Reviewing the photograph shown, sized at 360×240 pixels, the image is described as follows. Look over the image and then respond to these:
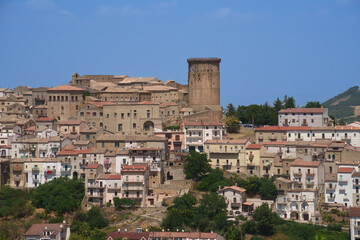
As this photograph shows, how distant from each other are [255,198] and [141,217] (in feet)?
33.2

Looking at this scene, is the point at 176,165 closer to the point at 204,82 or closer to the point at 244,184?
the point at 244,184

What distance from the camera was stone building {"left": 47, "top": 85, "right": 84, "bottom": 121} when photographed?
8175 centimetres

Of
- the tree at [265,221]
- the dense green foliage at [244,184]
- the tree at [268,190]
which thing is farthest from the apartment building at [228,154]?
the tree at [265,221]

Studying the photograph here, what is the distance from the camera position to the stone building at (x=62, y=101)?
268ft

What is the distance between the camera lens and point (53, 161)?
68.9 metres

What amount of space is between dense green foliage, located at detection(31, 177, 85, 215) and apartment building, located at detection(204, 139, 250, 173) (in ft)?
40.2

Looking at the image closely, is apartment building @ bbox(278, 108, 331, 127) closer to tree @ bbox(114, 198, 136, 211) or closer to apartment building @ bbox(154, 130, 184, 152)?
apartment building @ bbox(154, 130, 184, 152)

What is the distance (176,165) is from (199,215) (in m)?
8.21

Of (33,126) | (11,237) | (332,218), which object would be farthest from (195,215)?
(33,126)

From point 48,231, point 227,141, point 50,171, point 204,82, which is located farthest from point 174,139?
point 48,231

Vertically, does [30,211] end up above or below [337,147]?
below

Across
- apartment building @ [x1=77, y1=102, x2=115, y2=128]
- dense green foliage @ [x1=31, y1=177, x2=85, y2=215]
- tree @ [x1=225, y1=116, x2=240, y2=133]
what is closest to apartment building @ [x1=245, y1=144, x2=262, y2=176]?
tree @ [x1=225, y1=116, x2=240, y2=133]

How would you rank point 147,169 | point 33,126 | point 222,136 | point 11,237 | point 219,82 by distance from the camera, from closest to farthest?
point 11,237, point 147,169, point 222,136, point 33,126, point 219,82

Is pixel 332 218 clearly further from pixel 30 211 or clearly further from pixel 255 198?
pixel 30 211
